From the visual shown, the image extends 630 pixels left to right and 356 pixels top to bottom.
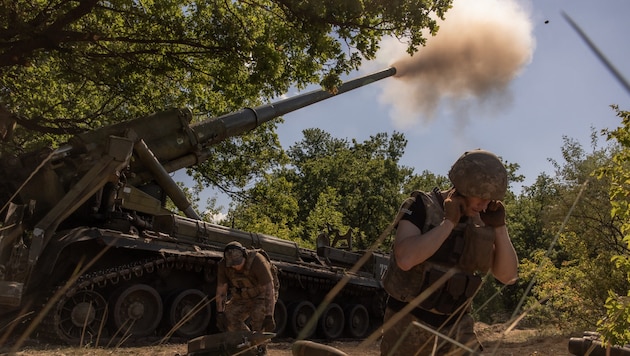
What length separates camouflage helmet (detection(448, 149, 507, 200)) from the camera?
2771mm

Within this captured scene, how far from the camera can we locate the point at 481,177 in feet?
9.11

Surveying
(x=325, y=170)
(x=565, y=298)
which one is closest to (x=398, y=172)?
(x=325, y=170)

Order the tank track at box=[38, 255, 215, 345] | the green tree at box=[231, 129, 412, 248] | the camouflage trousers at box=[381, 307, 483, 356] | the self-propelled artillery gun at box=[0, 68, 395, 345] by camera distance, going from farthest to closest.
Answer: the green tree at box=[231, 129, 412, 248] → the self-propelled artillery gun at box=[0, 68, 395, 345] → the tank track at box=[38, 255, 215, 345] → the camouflage trousers at box=[381, 307, 483, 356]

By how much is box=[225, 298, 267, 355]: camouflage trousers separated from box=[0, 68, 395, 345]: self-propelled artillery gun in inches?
80.0

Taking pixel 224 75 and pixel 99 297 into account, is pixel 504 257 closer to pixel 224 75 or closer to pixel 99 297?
pixel 99 297

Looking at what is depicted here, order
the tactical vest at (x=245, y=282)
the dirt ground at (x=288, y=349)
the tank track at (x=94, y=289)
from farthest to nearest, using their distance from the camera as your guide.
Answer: the tank track at (x=94, y=289) → the dirt ground at (x=288, y=349) → the tactical vest at (x=245, y=282)

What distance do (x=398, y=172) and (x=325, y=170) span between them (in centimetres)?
510

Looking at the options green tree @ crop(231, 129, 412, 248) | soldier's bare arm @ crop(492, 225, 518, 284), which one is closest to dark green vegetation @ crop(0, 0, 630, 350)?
soldier's bare arm @ crop(492, 225, 518, 284)

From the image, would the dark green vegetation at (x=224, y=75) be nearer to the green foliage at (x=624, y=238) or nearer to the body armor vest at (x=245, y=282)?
the green foliage at (x=624, y=238)

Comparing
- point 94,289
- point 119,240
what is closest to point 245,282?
point 119,240

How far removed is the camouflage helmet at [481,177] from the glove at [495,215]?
0.47ft

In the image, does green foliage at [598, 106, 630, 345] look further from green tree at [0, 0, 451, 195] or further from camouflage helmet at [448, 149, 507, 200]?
green tree at [0, 0, 451, 195]

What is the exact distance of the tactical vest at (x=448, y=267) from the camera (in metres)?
2.95

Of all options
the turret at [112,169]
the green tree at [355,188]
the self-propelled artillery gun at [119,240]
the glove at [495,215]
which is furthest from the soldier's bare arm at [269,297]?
the green tree at [355,188]
